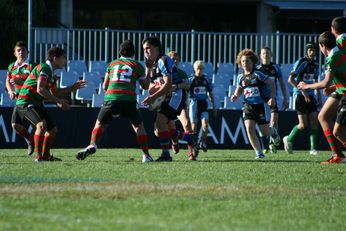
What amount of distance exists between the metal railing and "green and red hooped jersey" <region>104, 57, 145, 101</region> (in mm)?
8729

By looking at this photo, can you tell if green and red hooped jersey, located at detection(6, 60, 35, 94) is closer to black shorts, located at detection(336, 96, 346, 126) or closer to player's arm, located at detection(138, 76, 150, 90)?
player's arm, located at detection(138, 76, 150, 90)

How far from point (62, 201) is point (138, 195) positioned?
0.84 meters

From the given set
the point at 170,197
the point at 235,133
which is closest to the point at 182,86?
the point at 170,197

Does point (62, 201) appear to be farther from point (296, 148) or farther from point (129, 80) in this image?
point (296, 148)

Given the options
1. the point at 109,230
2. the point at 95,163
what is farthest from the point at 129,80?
the point at 109,230

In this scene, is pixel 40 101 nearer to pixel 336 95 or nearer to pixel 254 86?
pixel 254 86

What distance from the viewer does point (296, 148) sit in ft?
68.0

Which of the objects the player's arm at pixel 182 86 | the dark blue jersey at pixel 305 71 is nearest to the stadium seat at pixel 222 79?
the dark blue jersey at pixel 305 71

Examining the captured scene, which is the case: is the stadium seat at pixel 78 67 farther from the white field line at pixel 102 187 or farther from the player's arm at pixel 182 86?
the white field line at pixel 102 187

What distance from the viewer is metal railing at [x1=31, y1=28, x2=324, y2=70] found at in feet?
73.2

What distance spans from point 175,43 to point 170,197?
15.3 meters

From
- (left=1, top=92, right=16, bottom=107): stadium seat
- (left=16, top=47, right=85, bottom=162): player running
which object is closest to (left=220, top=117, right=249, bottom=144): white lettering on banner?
(left=1, top=92, right=16, bottom=107): stadium seat

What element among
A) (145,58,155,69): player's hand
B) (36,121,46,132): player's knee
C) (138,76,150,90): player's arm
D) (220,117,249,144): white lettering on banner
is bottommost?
(220,117,249,144): white lettering on banner

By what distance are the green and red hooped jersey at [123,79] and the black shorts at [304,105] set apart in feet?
17.2
